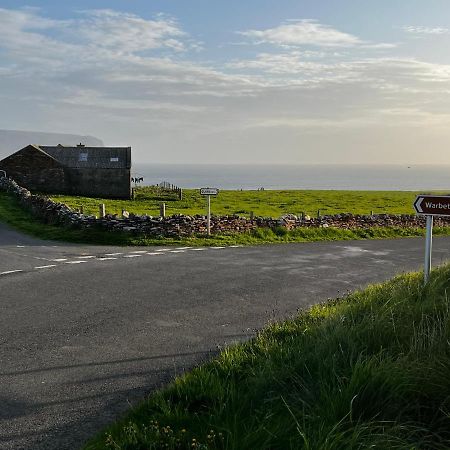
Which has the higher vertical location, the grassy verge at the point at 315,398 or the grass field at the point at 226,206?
the grass field at the point at 226,206

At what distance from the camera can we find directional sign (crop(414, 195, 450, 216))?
897 centimetres

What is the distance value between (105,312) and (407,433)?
6.32 meters

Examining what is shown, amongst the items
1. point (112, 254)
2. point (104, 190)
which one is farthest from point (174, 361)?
point (104, 190)

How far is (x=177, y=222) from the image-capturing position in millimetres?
20391

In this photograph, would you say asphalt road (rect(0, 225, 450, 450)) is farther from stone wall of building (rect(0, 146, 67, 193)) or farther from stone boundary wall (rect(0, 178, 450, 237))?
stone wall of building (rect(0, 146, 67, 193))

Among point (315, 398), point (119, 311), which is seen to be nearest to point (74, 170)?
point (119, 311)

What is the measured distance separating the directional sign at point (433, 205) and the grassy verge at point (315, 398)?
3314 millimetres

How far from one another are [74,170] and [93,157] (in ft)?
8.04

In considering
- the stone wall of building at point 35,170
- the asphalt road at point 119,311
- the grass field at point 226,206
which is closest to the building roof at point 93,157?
the stone wall of building at point 35,170

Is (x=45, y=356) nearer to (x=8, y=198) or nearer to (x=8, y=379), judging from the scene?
(x=8, y=379)

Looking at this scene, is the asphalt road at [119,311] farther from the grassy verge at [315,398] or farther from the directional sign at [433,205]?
the directional sign at [433,205]

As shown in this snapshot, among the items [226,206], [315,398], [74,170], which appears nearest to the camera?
[315,398]

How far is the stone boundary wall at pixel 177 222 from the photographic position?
19.9m

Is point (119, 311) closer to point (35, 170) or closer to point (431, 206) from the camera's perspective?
point (431, 206)
